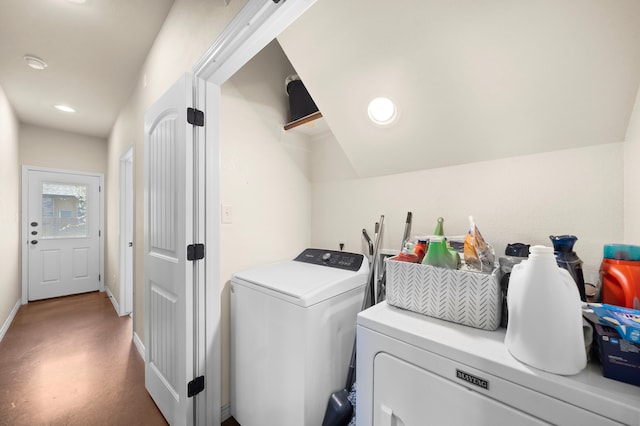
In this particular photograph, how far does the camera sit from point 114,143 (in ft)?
11.9

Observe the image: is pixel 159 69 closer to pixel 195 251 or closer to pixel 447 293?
pixel 195 251

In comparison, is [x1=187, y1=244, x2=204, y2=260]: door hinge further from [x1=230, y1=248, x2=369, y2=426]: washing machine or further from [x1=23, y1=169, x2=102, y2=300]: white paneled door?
[x1=23, y1=169, x2=102, y2=300]: white paneled door

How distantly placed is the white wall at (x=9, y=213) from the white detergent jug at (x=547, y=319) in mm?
4313

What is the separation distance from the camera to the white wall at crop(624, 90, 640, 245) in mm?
817

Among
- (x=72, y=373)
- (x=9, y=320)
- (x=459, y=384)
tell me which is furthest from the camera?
(x=9, y=320)

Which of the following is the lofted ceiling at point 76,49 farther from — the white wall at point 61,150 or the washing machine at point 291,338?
the washing machine at point 291,338

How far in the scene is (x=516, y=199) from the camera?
3.76 feet

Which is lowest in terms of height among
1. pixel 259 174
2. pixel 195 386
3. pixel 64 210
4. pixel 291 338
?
pixel 195 386

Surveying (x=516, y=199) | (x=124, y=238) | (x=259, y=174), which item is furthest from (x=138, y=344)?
(x=516, y=199)

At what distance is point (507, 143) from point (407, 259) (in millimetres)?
710

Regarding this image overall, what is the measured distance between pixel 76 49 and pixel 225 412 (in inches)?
118

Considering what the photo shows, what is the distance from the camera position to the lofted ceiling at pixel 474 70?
83 centimetres

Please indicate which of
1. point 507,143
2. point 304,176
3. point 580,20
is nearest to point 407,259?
point 507,143

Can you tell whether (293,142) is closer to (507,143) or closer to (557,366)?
(507,143)
